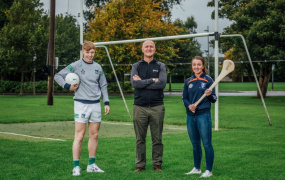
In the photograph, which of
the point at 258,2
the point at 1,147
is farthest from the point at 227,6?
the point at 1,147

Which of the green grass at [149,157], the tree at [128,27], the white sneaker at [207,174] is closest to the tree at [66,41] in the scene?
the tree at [128,27]

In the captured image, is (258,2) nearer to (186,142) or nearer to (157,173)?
(186,142)

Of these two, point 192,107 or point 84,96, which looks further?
point 84,96

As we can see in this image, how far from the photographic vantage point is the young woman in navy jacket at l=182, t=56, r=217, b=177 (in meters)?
5.76

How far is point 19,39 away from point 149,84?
32648 millimetres

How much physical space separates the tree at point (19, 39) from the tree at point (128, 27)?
7.61 metres

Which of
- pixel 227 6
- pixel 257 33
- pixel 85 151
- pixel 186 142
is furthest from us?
pixel 227 6

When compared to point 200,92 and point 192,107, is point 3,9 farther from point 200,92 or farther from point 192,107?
point 192,107

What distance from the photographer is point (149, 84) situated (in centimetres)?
618

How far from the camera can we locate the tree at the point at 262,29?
1007 inches

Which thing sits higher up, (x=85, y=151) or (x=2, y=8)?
(x=2, y=8)

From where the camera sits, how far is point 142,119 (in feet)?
20.7

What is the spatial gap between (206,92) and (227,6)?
88.6ft

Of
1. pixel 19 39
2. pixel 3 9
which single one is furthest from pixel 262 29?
pixel 3 9
